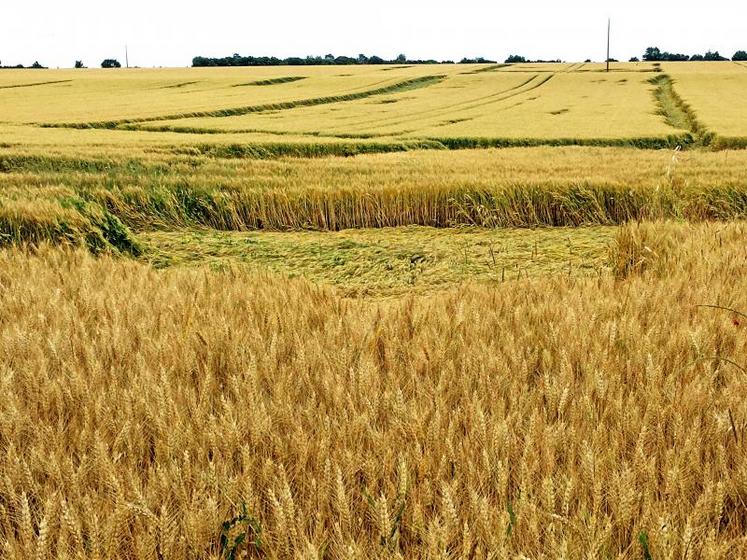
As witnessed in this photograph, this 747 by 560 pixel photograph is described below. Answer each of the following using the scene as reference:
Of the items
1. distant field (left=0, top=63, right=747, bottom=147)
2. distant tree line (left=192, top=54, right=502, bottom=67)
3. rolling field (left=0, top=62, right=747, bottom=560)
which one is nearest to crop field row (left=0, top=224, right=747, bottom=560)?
rolling field (left=0, top=62, right=747, bottom=560)

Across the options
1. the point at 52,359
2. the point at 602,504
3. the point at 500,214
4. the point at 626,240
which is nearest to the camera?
the point at 602,504

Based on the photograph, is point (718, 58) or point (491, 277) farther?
point (718, 58)

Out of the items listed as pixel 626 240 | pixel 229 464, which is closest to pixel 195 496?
pixel 229 464

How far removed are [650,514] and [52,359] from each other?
2028mm

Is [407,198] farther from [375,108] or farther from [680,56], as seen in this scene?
[680,56]

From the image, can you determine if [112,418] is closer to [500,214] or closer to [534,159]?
[500,214]

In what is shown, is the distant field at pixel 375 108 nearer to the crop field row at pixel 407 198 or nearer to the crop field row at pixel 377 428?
the crop field row at pixel 407 198

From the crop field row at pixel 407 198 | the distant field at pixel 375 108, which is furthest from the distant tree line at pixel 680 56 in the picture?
the crop field row at pixel 407 198

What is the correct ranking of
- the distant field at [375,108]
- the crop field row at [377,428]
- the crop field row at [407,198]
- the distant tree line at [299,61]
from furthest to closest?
the distant tree line at [299,61] < the distant field at [375,108] < the crop field row at [407,198] < the crop field row at [377,428]

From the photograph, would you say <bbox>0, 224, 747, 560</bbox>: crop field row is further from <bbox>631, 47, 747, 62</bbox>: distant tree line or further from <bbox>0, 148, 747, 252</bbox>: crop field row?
<bbox>631, 47, 747, 62</bbox>: distant tree line

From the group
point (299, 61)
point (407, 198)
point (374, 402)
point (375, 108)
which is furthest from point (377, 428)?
point (299, 61)

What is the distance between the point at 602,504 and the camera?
5.01 feet

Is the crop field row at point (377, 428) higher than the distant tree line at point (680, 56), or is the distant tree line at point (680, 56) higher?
the distant tree line at point (680, 56)

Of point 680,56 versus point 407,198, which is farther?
point 680,56
